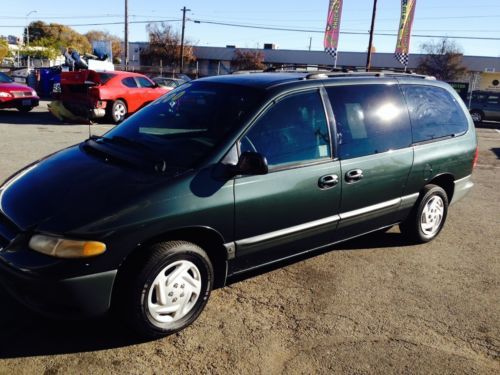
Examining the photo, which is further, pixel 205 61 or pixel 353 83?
pixel 205 61

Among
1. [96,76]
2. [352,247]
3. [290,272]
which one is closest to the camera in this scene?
[290,272]

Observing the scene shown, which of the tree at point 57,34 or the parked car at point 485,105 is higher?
the tree at point 57,34

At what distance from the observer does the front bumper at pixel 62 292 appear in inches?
104

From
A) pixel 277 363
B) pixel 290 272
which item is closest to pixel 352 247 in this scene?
pixel 290 272

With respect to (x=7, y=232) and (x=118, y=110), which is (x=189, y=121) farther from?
(x=118, y=110)

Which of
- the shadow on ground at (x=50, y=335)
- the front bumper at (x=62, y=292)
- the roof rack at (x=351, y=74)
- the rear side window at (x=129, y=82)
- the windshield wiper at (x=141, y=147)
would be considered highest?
the roof rack at (x=351, y=74)

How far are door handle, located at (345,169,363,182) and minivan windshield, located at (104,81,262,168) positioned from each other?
101cm

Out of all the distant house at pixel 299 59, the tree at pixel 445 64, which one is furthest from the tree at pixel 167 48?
the tree at pixel 445 64

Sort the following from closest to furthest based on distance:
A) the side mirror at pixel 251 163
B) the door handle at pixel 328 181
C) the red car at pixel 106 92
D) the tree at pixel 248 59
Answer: the side mirror at pixel 251 163
the door handle at pixel 328 181
the red car at pixel 106 92
the tree at pixel 248 59

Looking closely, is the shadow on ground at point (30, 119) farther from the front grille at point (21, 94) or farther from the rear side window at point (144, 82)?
the rear side window at point (144, 82)

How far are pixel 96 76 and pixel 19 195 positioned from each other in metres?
10.6

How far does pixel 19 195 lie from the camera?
3.12 meters

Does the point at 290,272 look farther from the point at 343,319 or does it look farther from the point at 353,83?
the point at 353,83

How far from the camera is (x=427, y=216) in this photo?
16.5 ft
